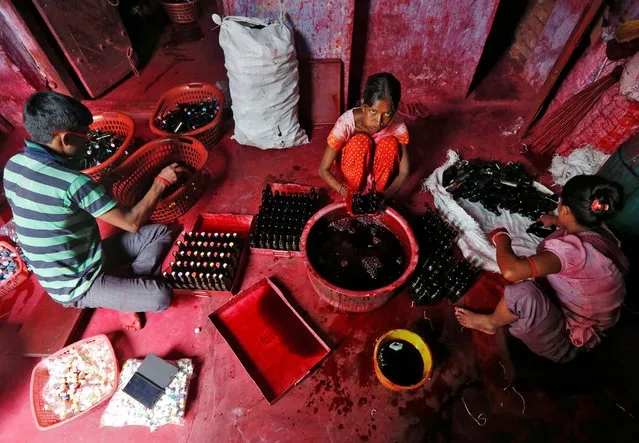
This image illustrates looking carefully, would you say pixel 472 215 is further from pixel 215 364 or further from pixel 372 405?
pixel 215 364

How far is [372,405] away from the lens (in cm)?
241

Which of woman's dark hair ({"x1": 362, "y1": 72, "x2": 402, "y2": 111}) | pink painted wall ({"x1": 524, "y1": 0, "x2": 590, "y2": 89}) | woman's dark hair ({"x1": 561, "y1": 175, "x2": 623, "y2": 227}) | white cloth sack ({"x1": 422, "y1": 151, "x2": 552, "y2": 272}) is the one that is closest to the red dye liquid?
white cloth sack ({"x1": 422, "y1": 151, "x2": 552, "y2": 272})

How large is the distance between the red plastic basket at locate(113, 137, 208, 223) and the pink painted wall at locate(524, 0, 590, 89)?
4375 millimetres

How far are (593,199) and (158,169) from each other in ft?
11.9

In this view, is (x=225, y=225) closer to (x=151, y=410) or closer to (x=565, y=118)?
(x=151, y=410)

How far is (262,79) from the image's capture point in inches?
132

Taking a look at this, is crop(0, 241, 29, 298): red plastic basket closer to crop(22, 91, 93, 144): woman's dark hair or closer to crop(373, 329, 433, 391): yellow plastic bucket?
crop(22, 91, 93, 144): woman's dark hair

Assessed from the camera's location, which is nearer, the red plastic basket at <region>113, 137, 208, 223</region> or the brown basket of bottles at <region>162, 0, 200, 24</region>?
the red plastic basket at <region>113, 137, 208, 223</region>

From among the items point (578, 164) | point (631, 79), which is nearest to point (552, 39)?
point (631, 79)

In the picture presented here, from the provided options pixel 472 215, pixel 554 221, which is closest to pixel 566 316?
pixel 554 221

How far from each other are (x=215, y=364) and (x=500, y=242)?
229cm

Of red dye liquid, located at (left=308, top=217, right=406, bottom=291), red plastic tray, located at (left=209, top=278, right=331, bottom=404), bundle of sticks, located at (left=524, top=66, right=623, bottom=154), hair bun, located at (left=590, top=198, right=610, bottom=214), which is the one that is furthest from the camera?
bundle of sticks, located at (left=524, top=66, right=623, bottom=154)

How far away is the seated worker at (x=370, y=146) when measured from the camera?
7.95 ft

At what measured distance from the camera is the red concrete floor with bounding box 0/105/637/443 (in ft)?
7.61
